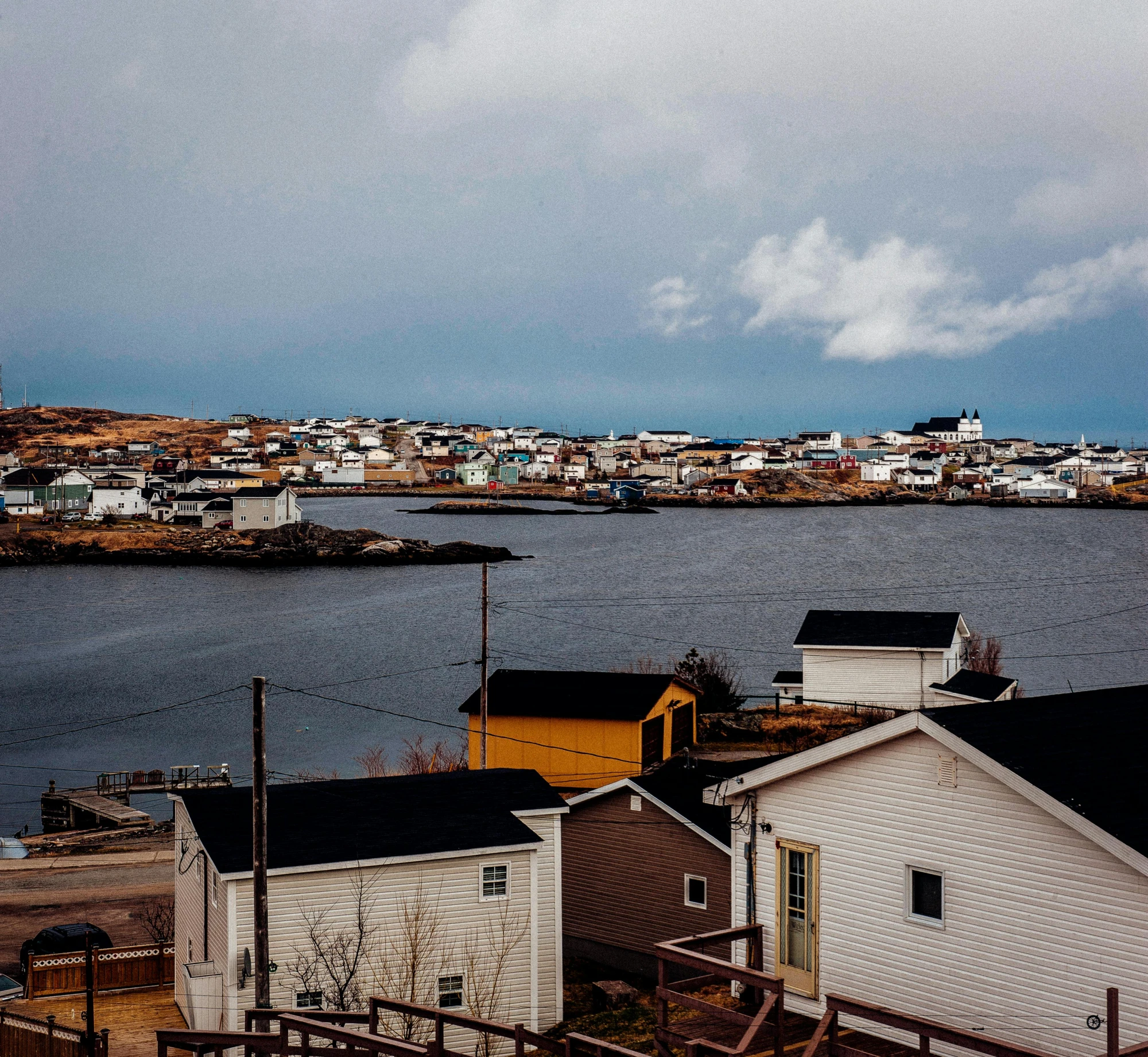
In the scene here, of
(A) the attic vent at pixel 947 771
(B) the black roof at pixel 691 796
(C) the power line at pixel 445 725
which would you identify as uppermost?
(A) the attic vent at pixel 947 771

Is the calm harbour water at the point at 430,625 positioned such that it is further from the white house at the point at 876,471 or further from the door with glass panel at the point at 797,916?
the white house at the point at 876,471

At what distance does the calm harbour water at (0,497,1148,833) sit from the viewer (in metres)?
35.4

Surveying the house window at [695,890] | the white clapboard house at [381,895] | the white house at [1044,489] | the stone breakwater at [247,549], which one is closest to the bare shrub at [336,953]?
the white clapboard house at [381,895]

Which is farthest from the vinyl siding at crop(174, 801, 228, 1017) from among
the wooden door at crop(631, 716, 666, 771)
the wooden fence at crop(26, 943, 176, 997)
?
the wooden door at crop(631, 716, 666, 771)

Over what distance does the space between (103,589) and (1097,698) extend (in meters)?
70.7

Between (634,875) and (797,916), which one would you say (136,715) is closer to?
(634,875)

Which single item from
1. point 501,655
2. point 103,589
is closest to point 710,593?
point 501,655

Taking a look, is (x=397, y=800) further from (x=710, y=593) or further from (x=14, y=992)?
(x=710, y=593)

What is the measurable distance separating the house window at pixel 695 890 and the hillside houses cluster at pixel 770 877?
0.03 meters

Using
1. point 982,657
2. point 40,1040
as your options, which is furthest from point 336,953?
point 982,657

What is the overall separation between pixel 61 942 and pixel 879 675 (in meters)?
18.1

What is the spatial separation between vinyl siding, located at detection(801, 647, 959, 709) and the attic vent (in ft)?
56.4

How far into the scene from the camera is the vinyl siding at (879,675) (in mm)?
26328

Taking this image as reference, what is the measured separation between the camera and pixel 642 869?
14641mm
